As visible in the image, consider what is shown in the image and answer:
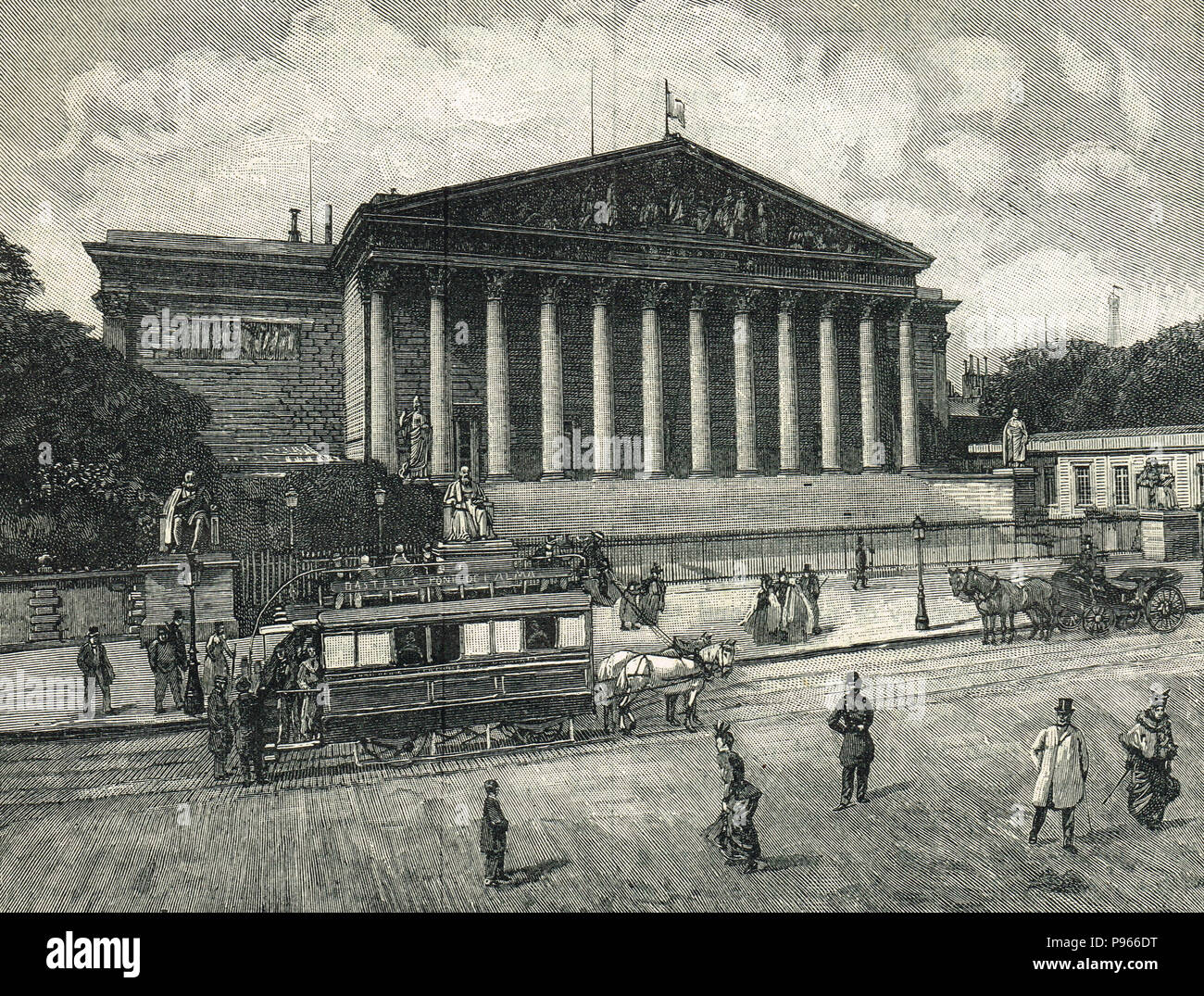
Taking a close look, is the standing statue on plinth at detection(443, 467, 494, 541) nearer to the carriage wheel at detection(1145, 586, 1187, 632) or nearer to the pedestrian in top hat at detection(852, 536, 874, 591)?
the pedestrian in top hat at detection(852, 536, 874, 591)

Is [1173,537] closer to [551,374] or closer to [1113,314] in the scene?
[1113,314]

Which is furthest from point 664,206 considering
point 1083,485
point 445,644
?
point 445,644

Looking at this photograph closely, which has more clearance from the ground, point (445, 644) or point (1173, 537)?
point (1173, 537)

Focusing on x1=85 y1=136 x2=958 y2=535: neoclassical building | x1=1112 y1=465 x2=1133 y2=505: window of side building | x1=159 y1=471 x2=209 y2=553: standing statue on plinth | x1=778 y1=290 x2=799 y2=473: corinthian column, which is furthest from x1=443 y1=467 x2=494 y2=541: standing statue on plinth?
x1=778 y1=290 x2=799 y2=473: corinthian column

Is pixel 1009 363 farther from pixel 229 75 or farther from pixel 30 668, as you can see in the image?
pixel 30 668

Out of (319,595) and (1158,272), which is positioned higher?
(1158,272)

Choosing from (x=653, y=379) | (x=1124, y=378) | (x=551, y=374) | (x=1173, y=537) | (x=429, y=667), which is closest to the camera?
(x=429, y=667)
